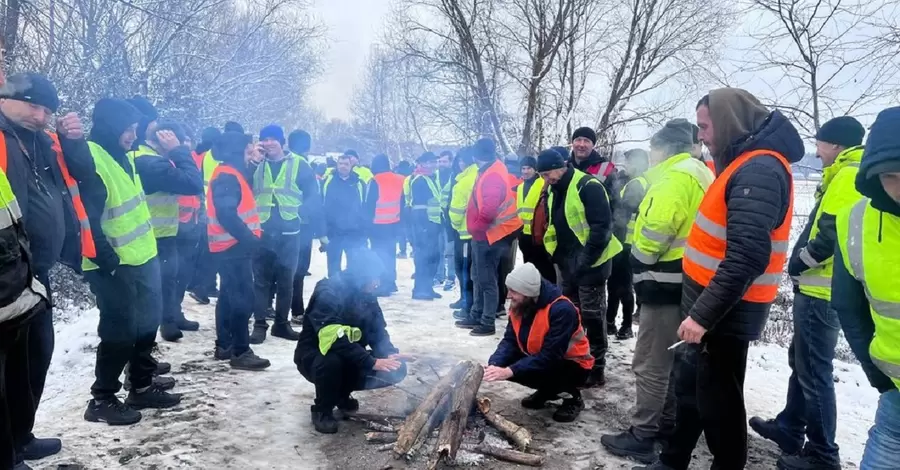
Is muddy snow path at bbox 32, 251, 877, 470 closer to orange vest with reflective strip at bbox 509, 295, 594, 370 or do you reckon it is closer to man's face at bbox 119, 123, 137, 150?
orange vest with reflective strip at bbox 509, 295, 594, 370

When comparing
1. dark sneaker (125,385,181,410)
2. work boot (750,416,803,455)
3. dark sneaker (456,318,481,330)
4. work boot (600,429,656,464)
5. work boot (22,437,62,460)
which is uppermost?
work boot (22,437,62,460)

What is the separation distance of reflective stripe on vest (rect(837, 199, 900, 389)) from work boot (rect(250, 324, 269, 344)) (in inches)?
209

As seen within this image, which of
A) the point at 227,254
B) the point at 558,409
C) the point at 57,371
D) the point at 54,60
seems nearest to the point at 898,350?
the point at 558,409

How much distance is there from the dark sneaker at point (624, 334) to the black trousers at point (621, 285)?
5cm

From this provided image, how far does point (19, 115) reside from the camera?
3.06 metres

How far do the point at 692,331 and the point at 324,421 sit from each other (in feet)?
8.31

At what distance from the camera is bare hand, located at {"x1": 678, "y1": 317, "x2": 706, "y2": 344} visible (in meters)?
2.63

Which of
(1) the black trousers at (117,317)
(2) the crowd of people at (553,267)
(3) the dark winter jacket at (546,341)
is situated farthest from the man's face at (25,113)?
(3) the dark winter jacket at (546,341)

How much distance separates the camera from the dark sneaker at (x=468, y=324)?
22.6 ft

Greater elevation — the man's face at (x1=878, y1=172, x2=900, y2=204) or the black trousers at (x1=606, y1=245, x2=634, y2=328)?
the man's face at (x1=878, y1=172, x2=900, y2=204)

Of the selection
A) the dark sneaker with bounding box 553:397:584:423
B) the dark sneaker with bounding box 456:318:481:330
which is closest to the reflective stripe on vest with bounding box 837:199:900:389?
the dark sneaker with bounding box 553:397:584:423

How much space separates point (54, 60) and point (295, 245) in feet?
20.4

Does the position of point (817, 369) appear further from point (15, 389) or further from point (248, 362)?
point (15, 389)

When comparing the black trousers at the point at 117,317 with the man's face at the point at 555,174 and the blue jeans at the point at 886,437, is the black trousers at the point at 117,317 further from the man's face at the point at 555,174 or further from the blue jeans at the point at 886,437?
the blue jeans at the point at 886,437
